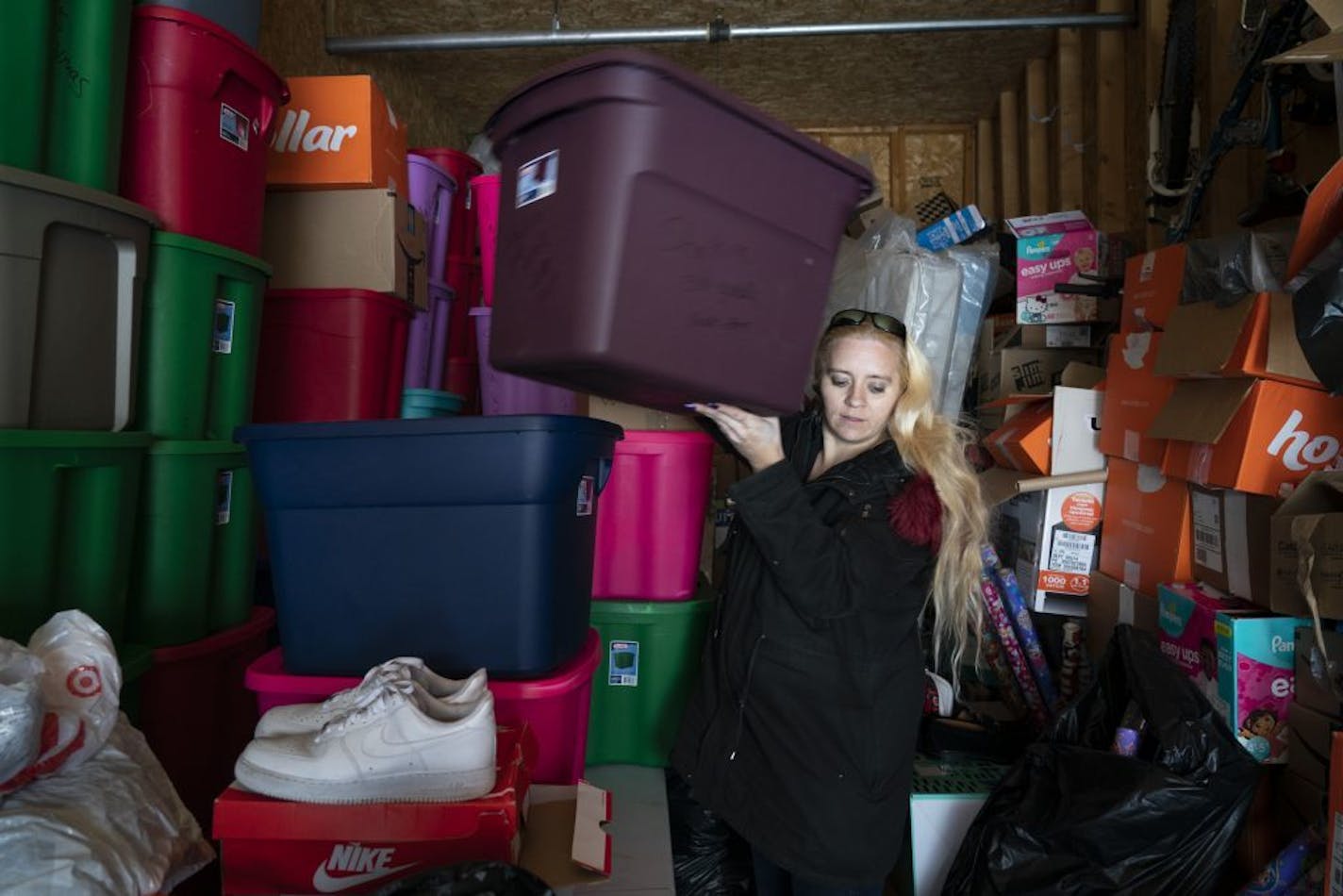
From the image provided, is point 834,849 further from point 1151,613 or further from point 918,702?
point 1151,613

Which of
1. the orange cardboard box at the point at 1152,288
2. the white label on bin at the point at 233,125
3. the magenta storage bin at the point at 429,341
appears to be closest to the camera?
the white label on bin at the point at 233,125

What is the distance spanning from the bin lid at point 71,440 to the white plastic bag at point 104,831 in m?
0.52

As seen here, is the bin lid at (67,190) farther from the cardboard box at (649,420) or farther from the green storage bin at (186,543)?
the cardboard box at (649,420)

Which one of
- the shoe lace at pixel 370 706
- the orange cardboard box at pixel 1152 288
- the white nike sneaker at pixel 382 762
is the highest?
the orange cardboard box at pixel 1152 288

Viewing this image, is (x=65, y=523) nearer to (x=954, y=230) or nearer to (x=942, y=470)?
(x=942, y=470)

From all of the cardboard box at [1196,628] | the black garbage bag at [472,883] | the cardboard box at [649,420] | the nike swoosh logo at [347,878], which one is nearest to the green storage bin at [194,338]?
the cardboard box at [649,420]

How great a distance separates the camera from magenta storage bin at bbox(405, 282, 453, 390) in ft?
9.09

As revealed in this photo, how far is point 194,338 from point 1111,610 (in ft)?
6.97

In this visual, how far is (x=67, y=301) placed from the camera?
143 centimetres

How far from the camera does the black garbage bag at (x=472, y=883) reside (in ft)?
2.64

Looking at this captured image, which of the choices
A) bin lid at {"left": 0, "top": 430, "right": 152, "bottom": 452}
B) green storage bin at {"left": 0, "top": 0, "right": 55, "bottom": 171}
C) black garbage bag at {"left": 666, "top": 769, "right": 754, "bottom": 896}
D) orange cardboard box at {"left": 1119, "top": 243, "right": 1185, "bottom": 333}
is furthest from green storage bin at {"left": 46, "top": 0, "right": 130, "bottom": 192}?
orange cardboard box at {"left": 1119, "top": 243, "right": 1185, "bottom": 333}

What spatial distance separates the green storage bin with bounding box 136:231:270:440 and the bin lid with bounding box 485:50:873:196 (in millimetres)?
829

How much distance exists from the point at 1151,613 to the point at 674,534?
3.46 feet

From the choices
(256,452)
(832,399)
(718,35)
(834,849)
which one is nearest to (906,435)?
(832,399)
